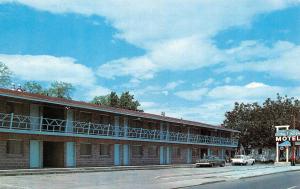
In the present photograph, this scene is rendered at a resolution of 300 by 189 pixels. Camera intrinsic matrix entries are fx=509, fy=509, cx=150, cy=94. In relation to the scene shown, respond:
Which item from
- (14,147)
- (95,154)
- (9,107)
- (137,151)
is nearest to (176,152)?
(137,151)

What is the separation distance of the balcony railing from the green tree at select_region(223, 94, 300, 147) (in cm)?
1822

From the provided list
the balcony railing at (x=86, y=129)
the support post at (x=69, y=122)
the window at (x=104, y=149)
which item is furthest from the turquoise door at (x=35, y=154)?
the window at (x=104, y=149)

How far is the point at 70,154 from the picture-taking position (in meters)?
39.6

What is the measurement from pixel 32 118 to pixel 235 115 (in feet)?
168

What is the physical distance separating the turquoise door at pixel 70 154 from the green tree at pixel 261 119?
43.2m

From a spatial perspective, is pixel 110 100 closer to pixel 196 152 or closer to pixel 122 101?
pixel 122 101

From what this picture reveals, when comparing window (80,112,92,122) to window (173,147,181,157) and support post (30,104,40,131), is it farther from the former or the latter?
window (173,147,181,157)

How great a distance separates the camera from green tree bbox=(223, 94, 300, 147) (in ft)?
253

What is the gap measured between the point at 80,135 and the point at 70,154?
1.66m

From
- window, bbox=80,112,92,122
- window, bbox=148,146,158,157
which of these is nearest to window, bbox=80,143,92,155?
window, bbox=80,112,92,122

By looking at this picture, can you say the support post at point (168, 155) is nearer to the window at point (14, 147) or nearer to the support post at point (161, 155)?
the support post at point (161, 155)

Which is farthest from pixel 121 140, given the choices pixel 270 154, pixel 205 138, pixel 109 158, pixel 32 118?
pixel 270 154

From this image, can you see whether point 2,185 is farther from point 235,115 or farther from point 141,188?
point 235,115

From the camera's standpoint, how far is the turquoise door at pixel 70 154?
3931 centimetres
